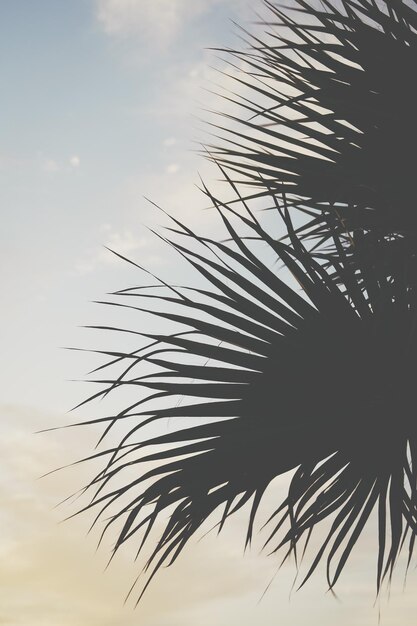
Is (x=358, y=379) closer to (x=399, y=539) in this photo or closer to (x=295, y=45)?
(x=399, y=539)

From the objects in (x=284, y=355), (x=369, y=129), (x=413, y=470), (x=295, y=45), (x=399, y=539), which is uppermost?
(x=295, y=45)

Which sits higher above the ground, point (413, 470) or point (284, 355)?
point (284, 355)

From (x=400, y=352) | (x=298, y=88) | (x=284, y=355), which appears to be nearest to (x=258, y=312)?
(x=284, y=355)

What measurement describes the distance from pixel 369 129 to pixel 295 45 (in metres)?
0.57

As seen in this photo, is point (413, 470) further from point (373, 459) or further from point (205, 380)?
point (205, 380)

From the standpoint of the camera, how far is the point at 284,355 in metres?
2.52

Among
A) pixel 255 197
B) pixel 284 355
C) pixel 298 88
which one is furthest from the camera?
pixel 255 197

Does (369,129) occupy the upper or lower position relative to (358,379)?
upper

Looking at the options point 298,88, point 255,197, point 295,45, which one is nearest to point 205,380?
point 255,197

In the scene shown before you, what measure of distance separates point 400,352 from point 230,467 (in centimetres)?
69

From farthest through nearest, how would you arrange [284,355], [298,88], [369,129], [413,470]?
1. [298,88]
2. [369,129]
3. [284,355]
4. [413,470]

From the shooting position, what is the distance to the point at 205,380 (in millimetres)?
2551

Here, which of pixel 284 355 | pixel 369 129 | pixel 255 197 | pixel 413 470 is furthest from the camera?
pixel 255 197

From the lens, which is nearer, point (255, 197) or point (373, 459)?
point (373, 459)
